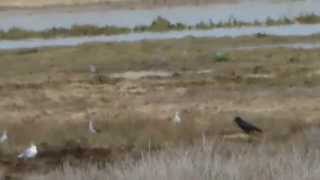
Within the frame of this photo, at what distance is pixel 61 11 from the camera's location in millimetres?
50000

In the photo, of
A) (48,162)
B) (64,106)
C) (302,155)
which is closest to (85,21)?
(64,106)

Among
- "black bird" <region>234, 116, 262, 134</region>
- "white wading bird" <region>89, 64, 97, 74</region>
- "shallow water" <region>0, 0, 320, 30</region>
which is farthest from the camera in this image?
"shallow water" <region>0, 0, 320, 30</region>

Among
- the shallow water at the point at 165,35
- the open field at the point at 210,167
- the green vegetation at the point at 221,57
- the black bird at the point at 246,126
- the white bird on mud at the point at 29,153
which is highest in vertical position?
the open field at the point at 210,167

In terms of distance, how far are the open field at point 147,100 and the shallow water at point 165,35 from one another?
3194 millimetres

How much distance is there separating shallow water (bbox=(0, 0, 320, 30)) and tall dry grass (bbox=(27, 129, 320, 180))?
86.6 feet

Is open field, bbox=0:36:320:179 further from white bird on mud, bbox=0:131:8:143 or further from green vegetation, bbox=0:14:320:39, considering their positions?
green vegetation, bbox=0:14:320:39

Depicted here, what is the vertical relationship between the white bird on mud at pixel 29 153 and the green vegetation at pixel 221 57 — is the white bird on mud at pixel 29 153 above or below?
above

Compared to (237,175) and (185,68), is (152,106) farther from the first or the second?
(237,175)

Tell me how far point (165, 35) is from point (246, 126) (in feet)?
59.0

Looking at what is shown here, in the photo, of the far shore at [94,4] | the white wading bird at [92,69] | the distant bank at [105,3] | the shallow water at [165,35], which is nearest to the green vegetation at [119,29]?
the shallow water at [165,35]

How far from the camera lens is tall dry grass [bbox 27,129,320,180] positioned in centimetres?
1035

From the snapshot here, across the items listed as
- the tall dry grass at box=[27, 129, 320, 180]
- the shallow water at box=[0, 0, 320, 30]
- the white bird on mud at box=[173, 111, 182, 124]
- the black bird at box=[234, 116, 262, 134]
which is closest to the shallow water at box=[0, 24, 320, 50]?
the shallow water at box=[0, 0, 320, 30]

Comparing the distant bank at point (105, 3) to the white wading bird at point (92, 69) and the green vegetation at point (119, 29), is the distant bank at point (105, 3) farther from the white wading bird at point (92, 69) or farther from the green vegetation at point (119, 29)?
the white wading bird at point (92, 69)

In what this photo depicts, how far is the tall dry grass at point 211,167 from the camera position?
408 inches
